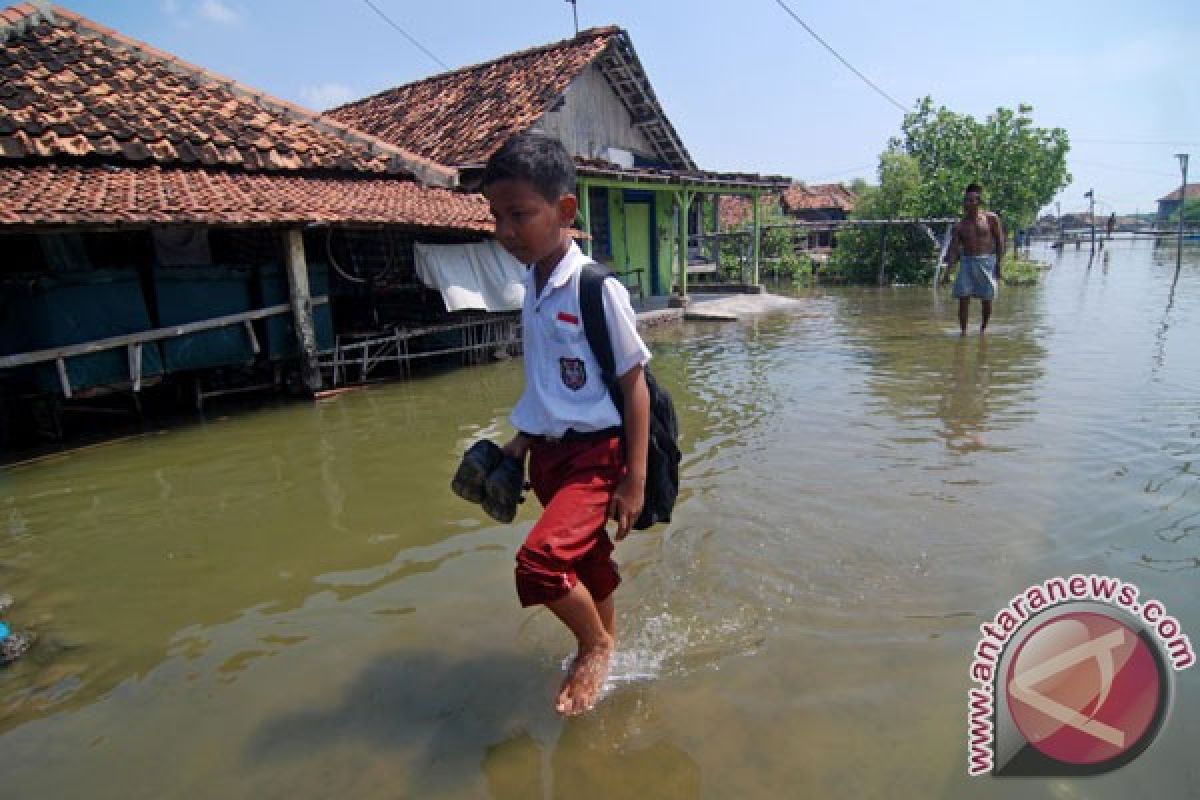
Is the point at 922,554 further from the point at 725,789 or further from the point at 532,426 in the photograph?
the point at 532,426

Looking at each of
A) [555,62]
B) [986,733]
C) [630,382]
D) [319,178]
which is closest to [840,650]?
[986,733]

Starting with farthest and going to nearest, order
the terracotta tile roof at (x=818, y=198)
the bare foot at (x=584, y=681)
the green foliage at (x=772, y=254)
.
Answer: the terracotta tile roof at (x=818, y=198), the green foliage at (x=772, y=254), the bare foot at (x=584, y=681)

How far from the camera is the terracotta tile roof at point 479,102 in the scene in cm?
1259

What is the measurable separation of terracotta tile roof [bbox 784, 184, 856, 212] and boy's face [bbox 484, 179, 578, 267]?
37.7 metres

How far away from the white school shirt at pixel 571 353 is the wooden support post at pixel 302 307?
710 centimetres

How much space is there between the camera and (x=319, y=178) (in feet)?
32.0

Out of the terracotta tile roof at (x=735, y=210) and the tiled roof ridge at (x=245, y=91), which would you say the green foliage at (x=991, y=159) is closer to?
the terracotta tile roof at (x=735, y=210)

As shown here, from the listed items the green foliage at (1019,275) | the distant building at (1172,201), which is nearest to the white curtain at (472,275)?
the green foliage at (1019,275)

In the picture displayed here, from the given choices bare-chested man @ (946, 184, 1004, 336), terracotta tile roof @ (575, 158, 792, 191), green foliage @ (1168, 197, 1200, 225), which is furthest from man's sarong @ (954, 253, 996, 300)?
green foliage @ (1168, 197, 1200, 225)

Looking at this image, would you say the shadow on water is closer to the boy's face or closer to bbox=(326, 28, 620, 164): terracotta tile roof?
the boy's face

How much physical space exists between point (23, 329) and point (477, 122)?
854 cm

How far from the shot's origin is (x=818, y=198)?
38.1 m

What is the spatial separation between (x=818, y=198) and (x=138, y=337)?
120ft

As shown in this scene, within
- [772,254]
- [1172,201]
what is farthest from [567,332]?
[1172,201]
